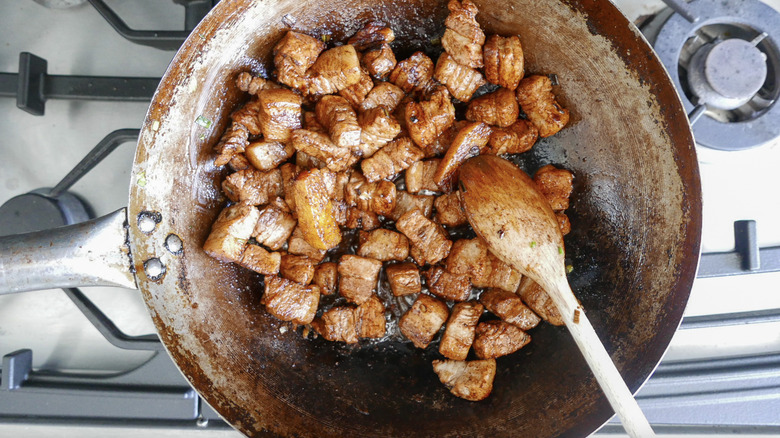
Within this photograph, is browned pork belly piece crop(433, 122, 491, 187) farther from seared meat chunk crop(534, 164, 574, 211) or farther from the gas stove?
the gas stove

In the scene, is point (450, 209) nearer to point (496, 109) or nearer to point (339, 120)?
point (496, 109)

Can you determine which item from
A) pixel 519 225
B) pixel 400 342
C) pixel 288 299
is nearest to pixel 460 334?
pixel 400 342

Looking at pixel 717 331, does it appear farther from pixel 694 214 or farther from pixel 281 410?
pixel 281 410

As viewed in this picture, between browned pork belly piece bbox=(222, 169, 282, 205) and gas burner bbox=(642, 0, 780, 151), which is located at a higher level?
gas burner bbox=(642, 0, 780, 151)

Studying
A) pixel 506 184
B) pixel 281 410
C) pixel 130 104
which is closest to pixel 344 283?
pixel 281 410

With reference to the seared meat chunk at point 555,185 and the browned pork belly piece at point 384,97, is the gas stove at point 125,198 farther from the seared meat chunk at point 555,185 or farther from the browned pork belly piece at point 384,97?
the browned pork belly piece at point 384,97

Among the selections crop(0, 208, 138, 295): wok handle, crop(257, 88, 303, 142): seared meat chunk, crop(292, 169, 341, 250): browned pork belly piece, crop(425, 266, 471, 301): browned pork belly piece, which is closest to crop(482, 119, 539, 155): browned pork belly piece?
crop(425, 266, 471, 301): browned pork belly piece
